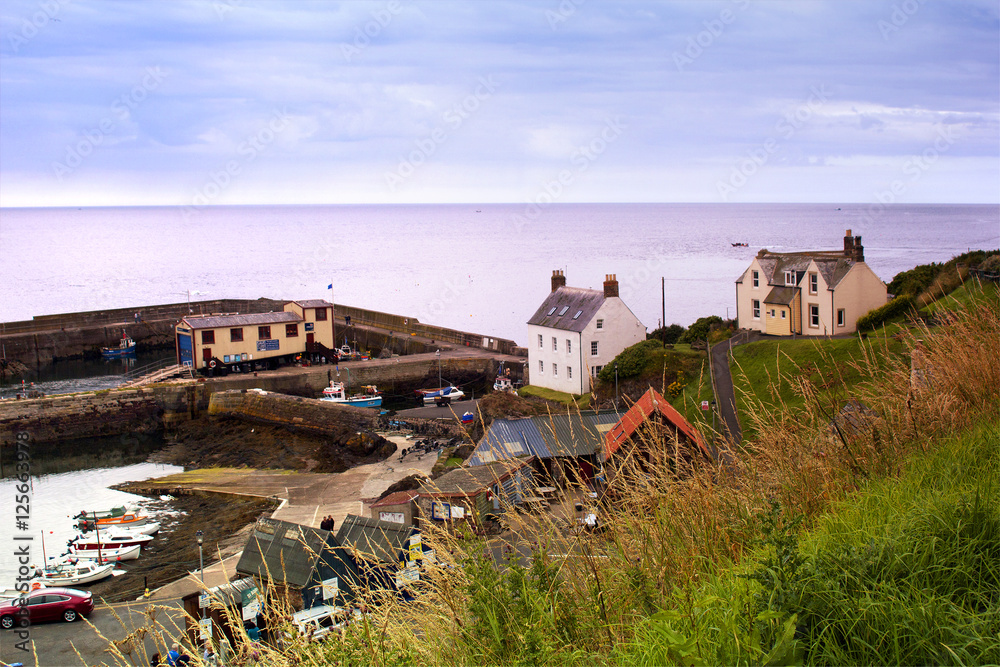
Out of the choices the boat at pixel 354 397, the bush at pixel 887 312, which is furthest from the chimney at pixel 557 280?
the bush at pixel 887 312

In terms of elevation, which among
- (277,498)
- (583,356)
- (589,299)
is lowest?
(277,498)

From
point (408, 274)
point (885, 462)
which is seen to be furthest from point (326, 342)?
point (408, 274)

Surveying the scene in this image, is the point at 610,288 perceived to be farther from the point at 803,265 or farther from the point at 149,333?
the point at 149,333

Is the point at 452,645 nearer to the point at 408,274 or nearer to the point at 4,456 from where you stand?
the point at 4,456

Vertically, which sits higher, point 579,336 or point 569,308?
point 569,308

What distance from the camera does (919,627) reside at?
10.5ft

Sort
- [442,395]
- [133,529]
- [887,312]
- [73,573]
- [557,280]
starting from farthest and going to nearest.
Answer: [442,395], [557,280], [887,312], [133,529], [73,573]

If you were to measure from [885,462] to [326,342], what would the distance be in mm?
48172

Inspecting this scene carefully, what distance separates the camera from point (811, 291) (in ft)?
Result: 106

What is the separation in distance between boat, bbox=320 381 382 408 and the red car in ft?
83.2

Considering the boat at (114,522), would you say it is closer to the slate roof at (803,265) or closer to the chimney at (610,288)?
the chimney at (610,288)

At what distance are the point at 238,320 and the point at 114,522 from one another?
79.0ft

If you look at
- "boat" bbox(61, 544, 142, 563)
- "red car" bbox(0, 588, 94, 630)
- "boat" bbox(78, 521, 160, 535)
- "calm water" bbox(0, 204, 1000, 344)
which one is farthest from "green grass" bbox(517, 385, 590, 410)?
"calm water" bbox(0, 204, 1000, 344)

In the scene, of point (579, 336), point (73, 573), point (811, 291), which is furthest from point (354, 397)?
point (811, 291)
